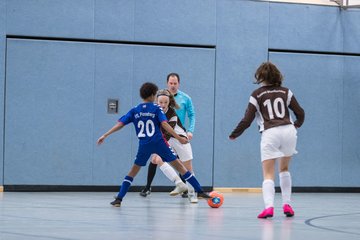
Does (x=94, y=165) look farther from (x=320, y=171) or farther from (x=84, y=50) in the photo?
(x=320, y=171)

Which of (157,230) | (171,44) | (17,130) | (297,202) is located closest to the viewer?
(157,230)

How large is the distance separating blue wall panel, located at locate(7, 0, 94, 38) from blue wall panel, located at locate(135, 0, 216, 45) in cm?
Result: 110

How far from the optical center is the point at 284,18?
58.9 feet

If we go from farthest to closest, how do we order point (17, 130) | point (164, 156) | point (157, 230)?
point (17, 130) → point (164, 156) → point (157, 230)

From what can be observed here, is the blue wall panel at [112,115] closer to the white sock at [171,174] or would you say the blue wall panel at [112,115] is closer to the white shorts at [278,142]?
the white sock at [171,174]

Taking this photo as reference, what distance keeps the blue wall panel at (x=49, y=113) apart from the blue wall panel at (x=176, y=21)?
127 cm

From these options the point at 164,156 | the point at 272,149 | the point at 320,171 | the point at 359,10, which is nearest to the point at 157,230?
the point at 272,149

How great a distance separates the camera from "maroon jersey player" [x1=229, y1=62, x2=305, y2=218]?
9.86 meters

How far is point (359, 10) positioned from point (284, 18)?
1865mm

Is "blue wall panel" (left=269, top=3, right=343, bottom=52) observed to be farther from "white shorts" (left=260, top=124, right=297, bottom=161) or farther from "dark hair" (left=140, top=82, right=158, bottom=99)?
"white shorts" (left=260, top=124, right=297, bottom=161)

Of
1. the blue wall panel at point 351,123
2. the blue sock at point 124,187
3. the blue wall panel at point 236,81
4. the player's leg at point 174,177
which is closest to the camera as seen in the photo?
the blue sock at point 124,187

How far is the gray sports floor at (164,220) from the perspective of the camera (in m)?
7.62

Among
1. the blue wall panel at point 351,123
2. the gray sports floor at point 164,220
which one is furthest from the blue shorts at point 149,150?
the blue wall panel at point 351,123

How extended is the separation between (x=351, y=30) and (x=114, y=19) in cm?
547
